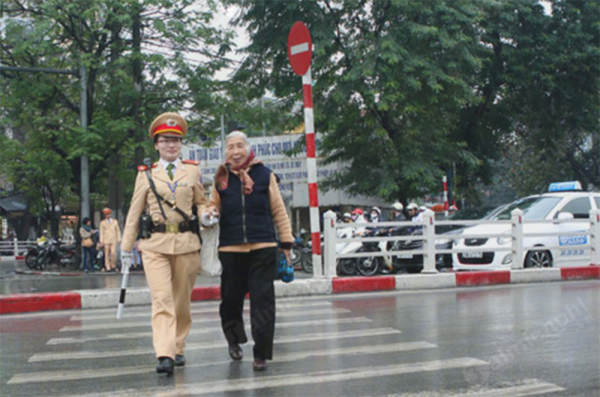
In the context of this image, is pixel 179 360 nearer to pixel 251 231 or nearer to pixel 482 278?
pixel 251 231

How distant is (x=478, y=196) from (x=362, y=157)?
9296 mm

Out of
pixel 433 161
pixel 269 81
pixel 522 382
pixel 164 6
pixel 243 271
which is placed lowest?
pixel 522 382

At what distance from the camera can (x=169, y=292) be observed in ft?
17.6

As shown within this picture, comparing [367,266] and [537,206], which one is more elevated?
[537,206]

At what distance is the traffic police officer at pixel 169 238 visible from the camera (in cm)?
532

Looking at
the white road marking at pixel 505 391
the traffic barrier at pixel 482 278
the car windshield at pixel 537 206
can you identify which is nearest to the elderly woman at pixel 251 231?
the white road marking at pixel 505 391

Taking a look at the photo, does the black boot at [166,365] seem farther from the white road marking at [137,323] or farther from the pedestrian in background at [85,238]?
the pedestrian in background at [85,238]

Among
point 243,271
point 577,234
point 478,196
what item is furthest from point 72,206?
point 243,271

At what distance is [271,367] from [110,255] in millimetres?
17633

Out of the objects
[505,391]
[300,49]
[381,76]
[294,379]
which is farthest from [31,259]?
[505,391]

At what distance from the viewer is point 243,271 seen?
5.67 meters

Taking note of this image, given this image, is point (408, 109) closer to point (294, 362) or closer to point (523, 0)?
point (523, 0)

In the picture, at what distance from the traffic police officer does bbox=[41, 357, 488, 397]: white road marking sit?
432mm

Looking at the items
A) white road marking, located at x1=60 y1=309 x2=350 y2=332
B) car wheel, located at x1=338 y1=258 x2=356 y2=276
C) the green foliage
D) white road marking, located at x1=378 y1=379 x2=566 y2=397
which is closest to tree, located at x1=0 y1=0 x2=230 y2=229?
the green foliage
